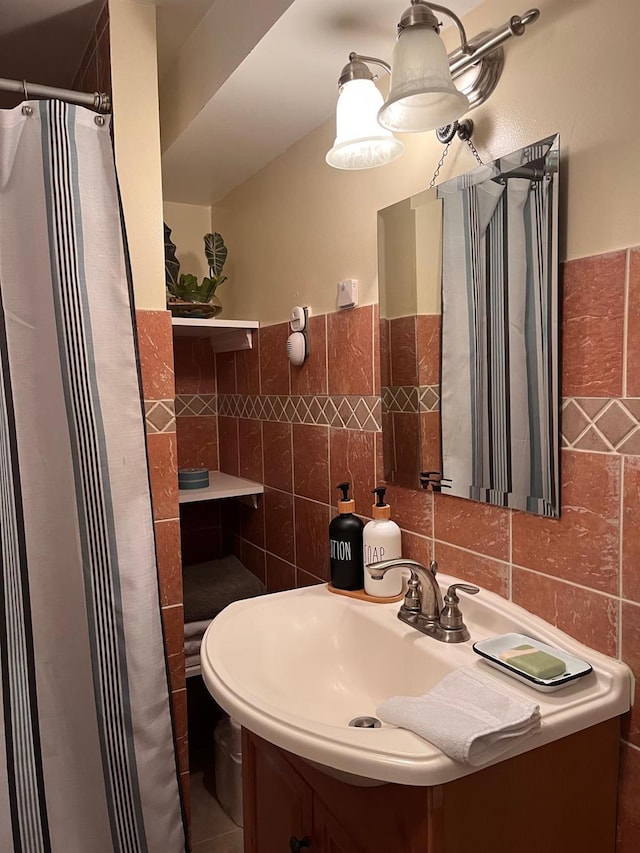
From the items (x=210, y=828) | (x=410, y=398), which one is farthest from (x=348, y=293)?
(x=210, y=828)

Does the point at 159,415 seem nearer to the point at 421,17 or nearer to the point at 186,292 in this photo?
the point at 186,292

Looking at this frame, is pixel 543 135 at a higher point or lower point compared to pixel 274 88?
lower

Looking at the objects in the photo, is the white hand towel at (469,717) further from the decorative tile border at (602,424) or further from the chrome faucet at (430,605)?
the decorative tile border at (602,424)

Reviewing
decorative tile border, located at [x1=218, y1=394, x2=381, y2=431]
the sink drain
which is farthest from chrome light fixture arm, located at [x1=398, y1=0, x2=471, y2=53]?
the sink drain

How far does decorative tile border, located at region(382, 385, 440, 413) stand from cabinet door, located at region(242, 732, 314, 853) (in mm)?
765

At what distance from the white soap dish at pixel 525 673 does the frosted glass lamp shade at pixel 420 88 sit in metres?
0.92

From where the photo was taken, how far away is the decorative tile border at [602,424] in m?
0.96

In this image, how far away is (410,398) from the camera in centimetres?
144

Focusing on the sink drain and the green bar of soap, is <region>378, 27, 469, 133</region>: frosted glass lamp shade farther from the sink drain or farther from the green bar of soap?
the sink drain

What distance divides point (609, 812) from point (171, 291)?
5.89 feet

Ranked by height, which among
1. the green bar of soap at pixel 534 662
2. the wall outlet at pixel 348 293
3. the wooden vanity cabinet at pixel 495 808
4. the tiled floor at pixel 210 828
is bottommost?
the tiled floor at pixel 210 828

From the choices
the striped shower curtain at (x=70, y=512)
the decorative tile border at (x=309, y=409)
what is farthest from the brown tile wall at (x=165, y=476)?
the decorative tile border at (x=309, y=409)

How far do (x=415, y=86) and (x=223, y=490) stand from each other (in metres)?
1.42

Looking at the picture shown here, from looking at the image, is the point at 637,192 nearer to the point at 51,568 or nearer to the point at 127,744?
the point at 51,568
